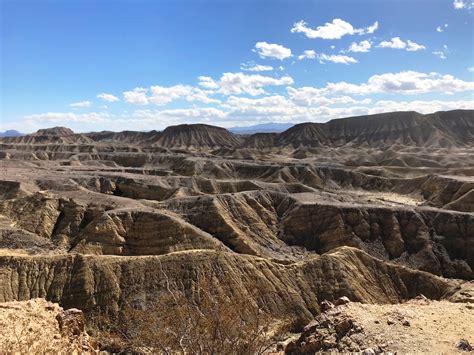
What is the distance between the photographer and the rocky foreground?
79.5 ft

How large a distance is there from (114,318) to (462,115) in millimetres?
182394

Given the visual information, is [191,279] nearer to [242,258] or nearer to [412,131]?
[242,258]

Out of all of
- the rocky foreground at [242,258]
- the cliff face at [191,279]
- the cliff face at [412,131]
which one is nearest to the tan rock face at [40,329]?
the rocky foreground at [242,258]

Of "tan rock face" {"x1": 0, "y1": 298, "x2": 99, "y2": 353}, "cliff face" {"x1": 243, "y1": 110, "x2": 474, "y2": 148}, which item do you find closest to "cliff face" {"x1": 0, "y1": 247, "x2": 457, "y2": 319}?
"tan rock face" {"x1": 0, "y1": 298, "x2": 99, "y2": 353}

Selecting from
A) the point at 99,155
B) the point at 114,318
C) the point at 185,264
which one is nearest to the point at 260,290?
the point at 185,264

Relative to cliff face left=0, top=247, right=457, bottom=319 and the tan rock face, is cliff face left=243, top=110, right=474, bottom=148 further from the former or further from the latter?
the tan rock face

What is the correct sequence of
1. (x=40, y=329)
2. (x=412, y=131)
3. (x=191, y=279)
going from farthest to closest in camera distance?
(x=412, y=131), (x=191, y=279), (x=40, y=329)

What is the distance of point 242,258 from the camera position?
4359 cm

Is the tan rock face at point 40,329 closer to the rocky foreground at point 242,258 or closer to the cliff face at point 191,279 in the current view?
the rocky foreground at point 242,258

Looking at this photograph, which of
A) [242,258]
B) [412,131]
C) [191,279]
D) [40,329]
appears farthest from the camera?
[412,131]

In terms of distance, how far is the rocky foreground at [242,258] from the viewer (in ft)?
79.5

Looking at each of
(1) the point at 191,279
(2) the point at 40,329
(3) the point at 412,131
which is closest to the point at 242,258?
(1) the point at 191,279

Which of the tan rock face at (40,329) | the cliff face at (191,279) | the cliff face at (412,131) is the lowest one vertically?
the cliff face at (191,279)

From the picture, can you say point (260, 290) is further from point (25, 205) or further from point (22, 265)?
point (25, 205)
